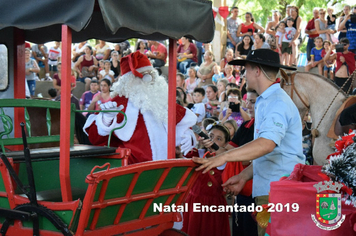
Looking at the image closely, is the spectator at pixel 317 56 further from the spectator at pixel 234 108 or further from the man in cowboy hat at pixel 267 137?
the man in cowboy hat at pixel 267 137

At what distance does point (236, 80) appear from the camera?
36.3 ft

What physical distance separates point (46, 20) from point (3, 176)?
1202 millimetres

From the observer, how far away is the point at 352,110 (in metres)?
5.40

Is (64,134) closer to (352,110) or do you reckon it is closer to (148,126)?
(148,126)

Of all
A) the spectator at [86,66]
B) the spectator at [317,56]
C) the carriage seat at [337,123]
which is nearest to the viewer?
the carriage seat at [337,123]

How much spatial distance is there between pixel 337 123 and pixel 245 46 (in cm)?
646

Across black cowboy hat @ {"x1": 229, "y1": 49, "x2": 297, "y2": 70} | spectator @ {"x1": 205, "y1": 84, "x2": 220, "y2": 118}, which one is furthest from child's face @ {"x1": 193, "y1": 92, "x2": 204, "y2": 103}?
black cowboy hat @ {"x1": 229, "y1": 49, "x2": 297, "y2": 70}

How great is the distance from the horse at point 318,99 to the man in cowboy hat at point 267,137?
2549 millimetres

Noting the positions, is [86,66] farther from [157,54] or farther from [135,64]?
[135,64]

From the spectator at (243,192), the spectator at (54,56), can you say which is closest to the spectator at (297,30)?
the spectator at (54,56)

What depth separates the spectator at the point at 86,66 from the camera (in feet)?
45.2

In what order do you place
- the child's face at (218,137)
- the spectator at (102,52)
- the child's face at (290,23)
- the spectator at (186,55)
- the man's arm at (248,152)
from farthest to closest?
the spectator at (102,52) → the spectator at (186,55) → the child's face at (290,23) → the child's face at (218,137) → the man's arm at (248,152)

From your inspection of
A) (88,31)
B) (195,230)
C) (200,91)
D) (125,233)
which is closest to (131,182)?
(125,233)

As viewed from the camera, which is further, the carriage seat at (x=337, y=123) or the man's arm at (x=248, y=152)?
the carriage seat at (x=337, y=123)
